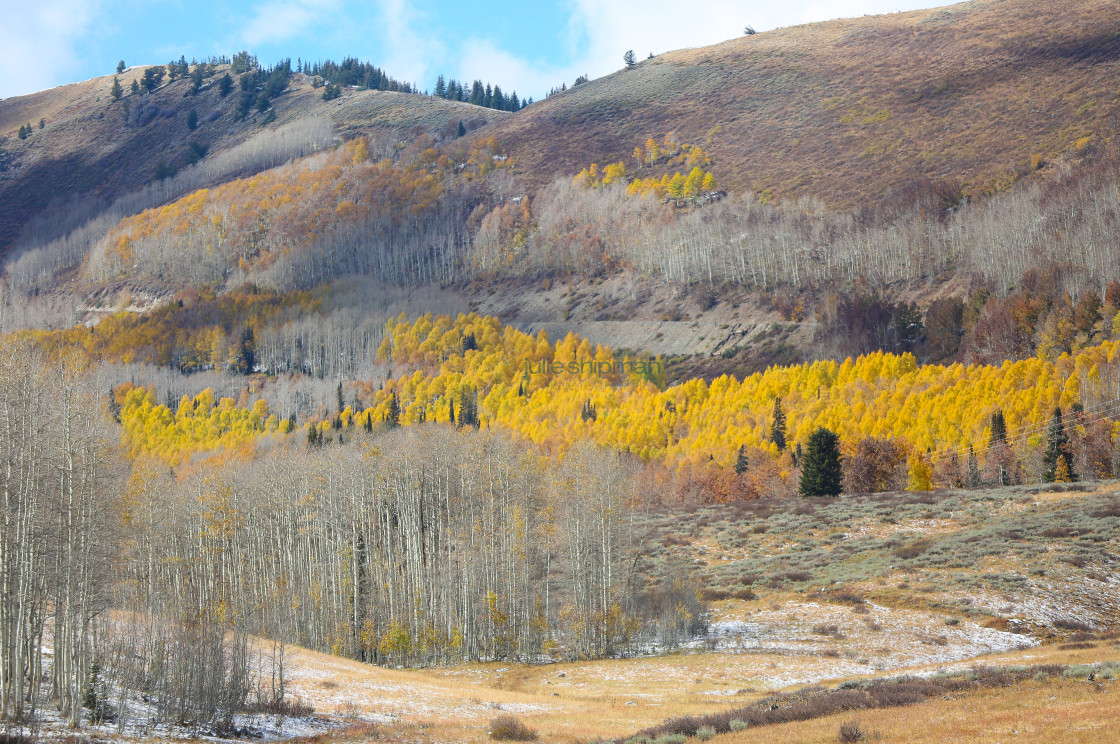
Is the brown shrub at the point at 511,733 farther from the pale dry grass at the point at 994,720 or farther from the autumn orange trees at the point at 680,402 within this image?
the autumn orange trees at the point at 680,402

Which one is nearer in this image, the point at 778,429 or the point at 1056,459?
the point at 1056,459

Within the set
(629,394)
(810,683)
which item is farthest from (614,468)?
(629,394)

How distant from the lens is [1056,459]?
9138cm

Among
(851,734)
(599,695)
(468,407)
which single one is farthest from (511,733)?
(468,407)

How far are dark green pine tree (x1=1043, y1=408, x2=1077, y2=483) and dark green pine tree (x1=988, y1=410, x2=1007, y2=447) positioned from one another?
7.22 m

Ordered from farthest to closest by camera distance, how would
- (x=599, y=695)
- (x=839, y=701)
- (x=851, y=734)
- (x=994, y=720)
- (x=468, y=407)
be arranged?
1. (x=468, y=407)
2. (x=599, y=695)
3. (x=839, y=701)
4. (x=994, y=720)
5. (x=851, y=734)

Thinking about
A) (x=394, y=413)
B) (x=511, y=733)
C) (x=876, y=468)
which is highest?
(x=394, y=413)

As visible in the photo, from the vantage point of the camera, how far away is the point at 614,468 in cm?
6184

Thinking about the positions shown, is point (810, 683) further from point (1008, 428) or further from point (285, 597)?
point (1008, 428)

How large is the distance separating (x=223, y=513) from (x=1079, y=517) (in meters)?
62.0

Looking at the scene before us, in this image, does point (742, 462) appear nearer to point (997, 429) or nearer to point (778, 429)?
point (778, 429)

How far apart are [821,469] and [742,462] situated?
68.0ft

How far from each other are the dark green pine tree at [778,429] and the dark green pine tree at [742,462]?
4.54 metres

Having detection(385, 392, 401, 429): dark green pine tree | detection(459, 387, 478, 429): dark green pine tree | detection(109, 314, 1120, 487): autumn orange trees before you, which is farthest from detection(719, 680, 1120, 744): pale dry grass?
detection(385, 392, 401, 429): dark green pine tree
